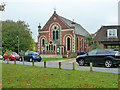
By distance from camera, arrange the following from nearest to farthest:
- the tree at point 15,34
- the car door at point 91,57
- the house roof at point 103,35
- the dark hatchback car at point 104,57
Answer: the dark hatchback car at point 104,57, the car door at point 91,57, the house roof at point 103,35, the tree at point 15,34

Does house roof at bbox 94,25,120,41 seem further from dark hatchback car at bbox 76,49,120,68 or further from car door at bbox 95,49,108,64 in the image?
car door at bbox 95,49,108,64

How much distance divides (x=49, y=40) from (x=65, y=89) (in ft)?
126

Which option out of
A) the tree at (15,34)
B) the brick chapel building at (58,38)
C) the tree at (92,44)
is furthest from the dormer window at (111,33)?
the tree at (15,34)

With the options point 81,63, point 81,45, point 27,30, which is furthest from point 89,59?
point 27,30

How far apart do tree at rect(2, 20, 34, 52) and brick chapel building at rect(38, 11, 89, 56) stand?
7898mm

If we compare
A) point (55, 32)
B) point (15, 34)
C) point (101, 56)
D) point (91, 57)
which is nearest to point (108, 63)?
point (101, 56)

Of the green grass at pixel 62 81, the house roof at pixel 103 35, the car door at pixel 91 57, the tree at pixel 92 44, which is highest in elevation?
the house roof at pixel 103 35

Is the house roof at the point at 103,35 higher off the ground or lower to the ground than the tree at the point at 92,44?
higher

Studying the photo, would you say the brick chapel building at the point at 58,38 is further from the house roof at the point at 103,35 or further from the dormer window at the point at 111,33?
the dormer window at the point at 111,33

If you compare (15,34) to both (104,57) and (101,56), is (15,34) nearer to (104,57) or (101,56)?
(101,56)

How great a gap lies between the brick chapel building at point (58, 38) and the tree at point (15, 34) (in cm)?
790

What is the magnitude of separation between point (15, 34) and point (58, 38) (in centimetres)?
1484

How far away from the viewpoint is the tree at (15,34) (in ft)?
161

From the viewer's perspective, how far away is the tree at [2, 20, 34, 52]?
161ft
